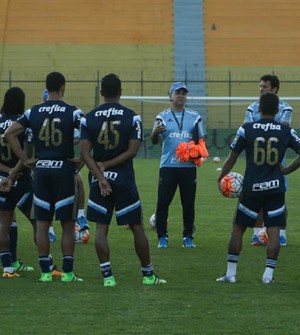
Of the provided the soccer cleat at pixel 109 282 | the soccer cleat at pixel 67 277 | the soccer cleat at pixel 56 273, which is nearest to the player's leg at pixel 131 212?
the soccer cleat at pixel 109 282

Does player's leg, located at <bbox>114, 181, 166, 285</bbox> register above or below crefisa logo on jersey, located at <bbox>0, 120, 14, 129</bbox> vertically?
below

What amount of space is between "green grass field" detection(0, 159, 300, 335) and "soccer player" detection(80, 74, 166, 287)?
62 cm

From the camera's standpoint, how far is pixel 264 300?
892cm

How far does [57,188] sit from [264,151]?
6.67ft

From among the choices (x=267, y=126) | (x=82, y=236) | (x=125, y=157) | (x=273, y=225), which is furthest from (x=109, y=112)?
(x=82, y=236)

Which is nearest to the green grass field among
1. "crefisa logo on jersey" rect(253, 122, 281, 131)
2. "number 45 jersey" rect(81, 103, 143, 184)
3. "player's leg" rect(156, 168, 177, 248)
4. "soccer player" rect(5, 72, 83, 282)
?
"player's leg" rect(156, 168, 177, 248)

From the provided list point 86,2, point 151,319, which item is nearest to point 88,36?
point 86,2

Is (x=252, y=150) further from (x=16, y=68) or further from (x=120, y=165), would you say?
(x=16, y=68)

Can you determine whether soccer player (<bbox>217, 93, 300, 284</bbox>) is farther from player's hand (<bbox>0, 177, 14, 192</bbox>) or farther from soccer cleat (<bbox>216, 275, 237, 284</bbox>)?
player's hand (<bbox>0, 177, 14, 192</bbox>)

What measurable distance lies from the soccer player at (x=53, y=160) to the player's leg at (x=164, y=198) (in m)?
3.37

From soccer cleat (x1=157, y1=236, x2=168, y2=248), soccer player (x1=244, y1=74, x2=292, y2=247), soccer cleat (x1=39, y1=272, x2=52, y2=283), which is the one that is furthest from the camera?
soccer cleat (x1=157, y1=236, x2=168, y2=248)

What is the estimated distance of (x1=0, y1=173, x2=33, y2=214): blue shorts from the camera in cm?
1058

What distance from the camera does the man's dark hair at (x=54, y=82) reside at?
989 cm

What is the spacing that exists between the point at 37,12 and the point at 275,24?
408 inches
